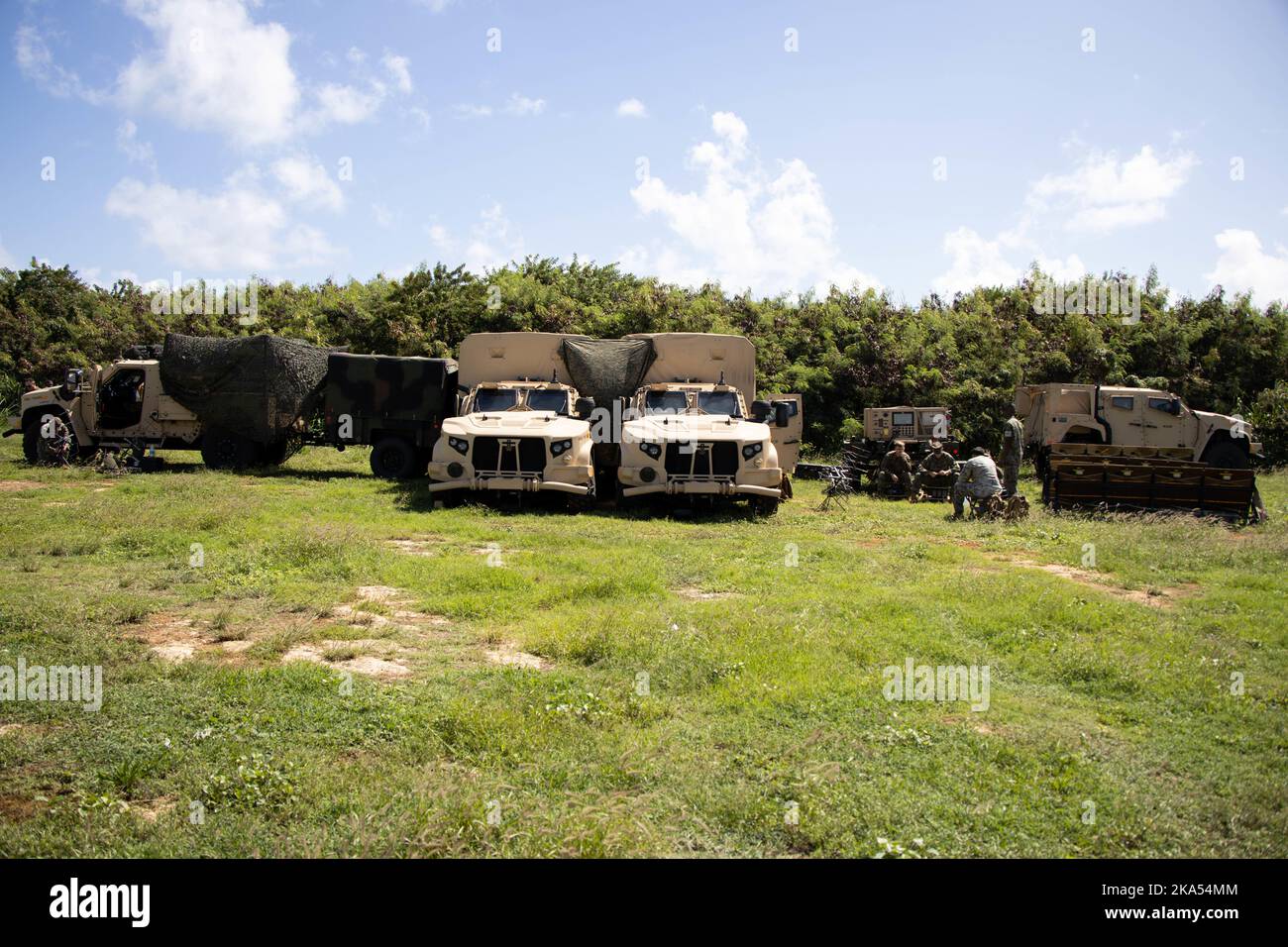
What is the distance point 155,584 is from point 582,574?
3509 mm

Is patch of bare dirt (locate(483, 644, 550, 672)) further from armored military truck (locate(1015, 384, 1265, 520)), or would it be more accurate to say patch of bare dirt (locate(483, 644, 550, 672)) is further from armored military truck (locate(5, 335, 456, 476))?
armored military truck (locate(5, 335, 456, 476))

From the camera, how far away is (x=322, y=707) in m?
4.86

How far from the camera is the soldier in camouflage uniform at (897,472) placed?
1617 cm

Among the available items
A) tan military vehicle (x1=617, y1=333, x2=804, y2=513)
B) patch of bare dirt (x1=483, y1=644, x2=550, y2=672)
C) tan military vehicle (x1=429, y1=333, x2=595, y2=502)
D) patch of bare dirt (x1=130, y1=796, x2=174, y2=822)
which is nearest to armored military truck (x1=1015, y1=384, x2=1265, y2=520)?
tan military vehicle (x1=617, y1=333, x2=804, y2=513)

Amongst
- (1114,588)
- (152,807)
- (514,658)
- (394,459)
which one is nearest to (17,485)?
(394,459)

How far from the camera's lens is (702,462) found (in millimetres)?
12391

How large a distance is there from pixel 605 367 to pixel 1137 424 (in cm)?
1058

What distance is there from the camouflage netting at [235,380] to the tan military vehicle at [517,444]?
15.2 feet

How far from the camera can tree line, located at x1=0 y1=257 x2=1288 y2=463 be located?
79.6 feet

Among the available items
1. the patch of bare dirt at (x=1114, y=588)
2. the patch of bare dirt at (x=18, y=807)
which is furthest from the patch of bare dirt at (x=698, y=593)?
the patch of bare dirt at (x=18, y=807)

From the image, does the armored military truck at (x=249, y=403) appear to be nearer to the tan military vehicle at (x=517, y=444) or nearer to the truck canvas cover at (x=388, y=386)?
the truck canvas cover at (x=388, y=386)

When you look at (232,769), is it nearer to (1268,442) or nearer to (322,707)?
(322,707)

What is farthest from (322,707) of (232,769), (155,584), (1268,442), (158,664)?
(1268,442)

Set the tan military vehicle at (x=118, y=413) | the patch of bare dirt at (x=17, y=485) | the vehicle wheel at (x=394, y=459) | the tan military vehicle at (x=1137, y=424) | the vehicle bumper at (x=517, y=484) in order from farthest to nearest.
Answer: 1. the tan military vehicle at (x=1137, y=424)
2. the tan military vehicle at (x=118, y=413)
3. the vehicle wheel at (x=394, y=459)
4. the patch of bare dirt at (x=17, y=485)
5. the vehicle bumper at (x=517, y=484)
